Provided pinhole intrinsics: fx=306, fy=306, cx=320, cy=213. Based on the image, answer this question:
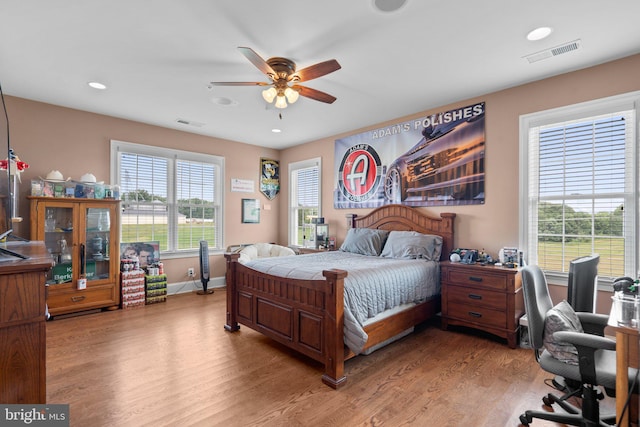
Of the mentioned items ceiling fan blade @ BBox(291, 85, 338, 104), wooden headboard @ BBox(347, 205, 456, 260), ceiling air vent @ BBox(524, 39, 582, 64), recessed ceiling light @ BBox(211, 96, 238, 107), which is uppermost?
ceiling air vent @ BBox(524, 39, 582, 64)

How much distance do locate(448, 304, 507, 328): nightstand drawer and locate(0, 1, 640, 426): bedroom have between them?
725mm

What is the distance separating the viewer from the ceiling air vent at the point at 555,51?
8.50 feet

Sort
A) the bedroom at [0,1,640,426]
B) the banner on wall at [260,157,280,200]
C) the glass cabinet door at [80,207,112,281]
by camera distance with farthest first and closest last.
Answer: the banner on wall at [260,157,280,200] < the glass cabinet door at [80,207,112,281] < the bedroom at [0,1,640,426]

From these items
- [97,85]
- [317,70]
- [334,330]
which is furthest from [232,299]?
[97,85]

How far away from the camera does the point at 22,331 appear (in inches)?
47.4

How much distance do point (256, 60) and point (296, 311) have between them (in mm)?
2106

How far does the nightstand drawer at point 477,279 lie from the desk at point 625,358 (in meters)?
1.65

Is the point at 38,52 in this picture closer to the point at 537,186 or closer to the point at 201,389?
the point at 201,389

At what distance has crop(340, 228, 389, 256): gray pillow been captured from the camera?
4257mm

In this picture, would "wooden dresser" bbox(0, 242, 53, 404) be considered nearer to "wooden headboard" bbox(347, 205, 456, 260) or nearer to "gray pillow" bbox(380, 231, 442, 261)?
"gray pillow" bbox(380, 231, 442, 261)

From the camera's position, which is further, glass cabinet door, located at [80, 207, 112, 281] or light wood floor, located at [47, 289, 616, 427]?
glass cabinet door, located at [80, 207, 112, 281]

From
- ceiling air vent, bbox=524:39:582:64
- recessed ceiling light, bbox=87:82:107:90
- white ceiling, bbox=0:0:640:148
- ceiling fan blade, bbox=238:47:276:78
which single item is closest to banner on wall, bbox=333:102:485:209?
white ceiling, bbox=0:0:640:148

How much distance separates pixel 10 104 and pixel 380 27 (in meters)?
4.47

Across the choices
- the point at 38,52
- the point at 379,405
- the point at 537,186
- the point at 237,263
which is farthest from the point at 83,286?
the point at 537,186
